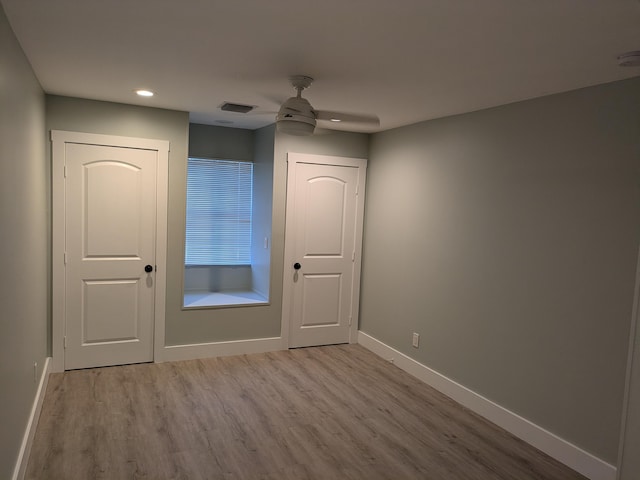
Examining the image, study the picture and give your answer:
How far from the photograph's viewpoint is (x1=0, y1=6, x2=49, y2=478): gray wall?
85.8 inches

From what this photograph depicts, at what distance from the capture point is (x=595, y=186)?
9.49 ft

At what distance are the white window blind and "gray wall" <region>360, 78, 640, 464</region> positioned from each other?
180 centimetres

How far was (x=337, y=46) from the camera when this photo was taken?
241cm

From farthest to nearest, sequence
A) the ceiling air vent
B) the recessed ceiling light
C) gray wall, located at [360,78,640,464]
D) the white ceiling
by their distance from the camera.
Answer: the ceiling air vent < gray wall, located at [360,78,640,464] < the recessed ceiling light < the white ceiling

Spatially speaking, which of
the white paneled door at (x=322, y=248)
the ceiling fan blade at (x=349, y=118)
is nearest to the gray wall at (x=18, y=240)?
the ceiling fan blade at (x=349, y=118)

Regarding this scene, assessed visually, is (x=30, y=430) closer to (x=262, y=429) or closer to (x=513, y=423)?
(x=262, y=429)

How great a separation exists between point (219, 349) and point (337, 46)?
10.9ft

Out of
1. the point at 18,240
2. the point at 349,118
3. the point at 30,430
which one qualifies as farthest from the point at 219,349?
the point at 349,118

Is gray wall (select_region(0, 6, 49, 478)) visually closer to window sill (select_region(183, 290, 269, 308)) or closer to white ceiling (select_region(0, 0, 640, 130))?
white ceiling (select_region(0, 0, 640, 130))

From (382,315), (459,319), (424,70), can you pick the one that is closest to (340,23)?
(424,70)

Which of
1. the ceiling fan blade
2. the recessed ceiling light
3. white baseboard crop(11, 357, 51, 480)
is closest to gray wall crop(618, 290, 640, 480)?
the recessed ceiling light

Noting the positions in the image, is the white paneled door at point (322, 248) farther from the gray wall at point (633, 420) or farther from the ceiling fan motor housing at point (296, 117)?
the gray wall at point (633, 420)

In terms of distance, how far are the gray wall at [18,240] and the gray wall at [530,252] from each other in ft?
10.2

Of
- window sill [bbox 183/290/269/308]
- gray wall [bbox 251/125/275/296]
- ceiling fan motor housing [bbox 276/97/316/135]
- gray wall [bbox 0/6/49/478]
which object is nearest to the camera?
gray wall [bbox 0/6/49/478]
